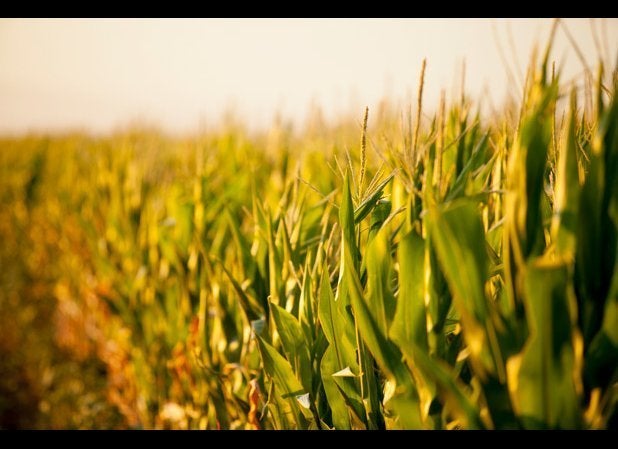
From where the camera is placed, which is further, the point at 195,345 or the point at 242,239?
the point at 195,345

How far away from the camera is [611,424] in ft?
2.37

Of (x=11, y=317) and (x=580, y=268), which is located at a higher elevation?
(x=580, y=268)

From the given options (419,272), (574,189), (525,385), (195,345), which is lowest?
(195,345)

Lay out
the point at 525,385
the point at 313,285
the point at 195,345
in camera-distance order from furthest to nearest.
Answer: the point at 195,345, the point at 313,285, the point at 525,385

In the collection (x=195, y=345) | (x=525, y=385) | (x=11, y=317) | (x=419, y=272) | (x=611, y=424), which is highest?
(x=419, y=272)

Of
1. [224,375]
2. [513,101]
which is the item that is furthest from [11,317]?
[513,101]

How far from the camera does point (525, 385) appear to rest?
2.12ft

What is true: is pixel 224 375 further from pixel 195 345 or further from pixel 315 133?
pixel 315 133

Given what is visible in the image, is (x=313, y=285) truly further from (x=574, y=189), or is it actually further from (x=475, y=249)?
(x=574, y=189)

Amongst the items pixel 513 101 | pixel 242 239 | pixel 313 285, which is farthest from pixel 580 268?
pixel 242 239

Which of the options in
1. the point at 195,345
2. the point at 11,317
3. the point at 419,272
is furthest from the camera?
the point at 11,317

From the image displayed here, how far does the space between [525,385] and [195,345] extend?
4.02ft

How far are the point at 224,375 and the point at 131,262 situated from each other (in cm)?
139

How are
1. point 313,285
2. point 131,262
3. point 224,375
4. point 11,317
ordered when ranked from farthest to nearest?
point 11,317 → point 131,262 → point 224,375 → point 313,285
